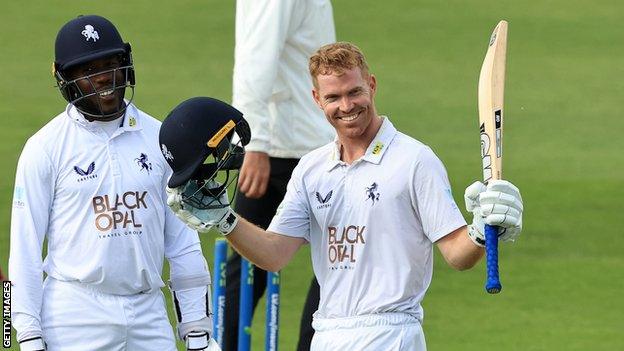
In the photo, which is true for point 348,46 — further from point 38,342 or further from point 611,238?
point 611,238

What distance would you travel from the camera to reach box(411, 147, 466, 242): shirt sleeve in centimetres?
526

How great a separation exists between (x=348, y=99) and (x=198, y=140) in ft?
1.80

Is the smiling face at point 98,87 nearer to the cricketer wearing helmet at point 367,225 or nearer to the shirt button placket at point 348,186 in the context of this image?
the cricketer wearing helmet at point 367,225

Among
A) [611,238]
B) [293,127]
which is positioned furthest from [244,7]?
[611,238]

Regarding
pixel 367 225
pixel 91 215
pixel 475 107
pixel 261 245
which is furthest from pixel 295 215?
pixel 475 107

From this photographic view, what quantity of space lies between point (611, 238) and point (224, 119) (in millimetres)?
6083

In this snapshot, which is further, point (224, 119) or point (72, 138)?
point (72, 138)

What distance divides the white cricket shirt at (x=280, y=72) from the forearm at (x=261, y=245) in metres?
1.58

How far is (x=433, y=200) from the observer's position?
17.3ft

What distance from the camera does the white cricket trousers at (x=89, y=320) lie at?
554 centimetres

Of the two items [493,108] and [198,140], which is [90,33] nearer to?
[198,140]

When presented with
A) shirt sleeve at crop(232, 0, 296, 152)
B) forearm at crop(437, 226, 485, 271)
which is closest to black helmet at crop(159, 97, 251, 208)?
forearm at crop(437, 226, 485, 271)

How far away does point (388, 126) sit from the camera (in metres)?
5.50

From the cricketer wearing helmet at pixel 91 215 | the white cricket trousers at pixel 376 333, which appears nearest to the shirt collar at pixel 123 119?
the cricketer wearing helmet at pixel 91 215
